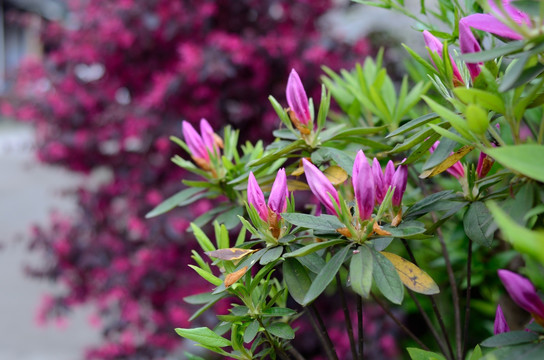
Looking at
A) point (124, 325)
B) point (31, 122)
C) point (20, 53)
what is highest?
point (20, 53)

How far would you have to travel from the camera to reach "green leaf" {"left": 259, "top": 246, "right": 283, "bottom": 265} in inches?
22.2

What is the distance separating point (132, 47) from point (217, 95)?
1.66ft

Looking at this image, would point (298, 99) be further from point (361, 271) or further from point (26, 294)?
point (26, 294)

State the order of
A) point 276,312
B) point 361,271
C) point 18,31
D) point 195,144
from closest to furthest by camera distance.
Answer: point 361,271 < point 276,312 < point 195,144 < point 18,31

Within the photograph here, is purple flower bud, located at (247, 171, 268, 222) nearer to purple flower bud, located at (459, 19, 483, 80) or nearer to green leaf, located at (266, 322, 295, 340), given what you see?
green leaf, located at (266, 322, 295, 340)

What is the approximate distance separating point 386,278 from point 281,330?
0.15 m

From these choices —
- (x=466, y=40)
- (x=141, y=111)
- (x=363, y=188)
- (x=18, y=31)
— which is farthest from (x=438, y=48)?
(x=18, y=31)

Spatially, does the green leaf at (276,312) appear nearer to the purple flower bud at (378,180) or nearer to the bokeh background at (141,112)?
the purple flower bud at (378,180)

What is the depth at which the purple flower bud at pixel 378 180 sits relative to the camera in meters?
0.59

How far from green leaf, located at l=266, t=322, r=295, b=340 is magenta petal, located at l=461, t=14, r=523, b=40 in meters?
0.37

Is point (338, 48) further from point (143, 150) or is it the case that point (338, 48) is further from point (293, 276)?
point (293, 276)

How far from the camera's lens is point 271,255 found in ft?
1.89

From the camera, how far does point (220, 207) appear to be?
32.7 inches

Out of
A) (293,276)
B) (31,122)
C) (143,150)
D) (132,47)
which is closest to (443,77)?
(293,276)
